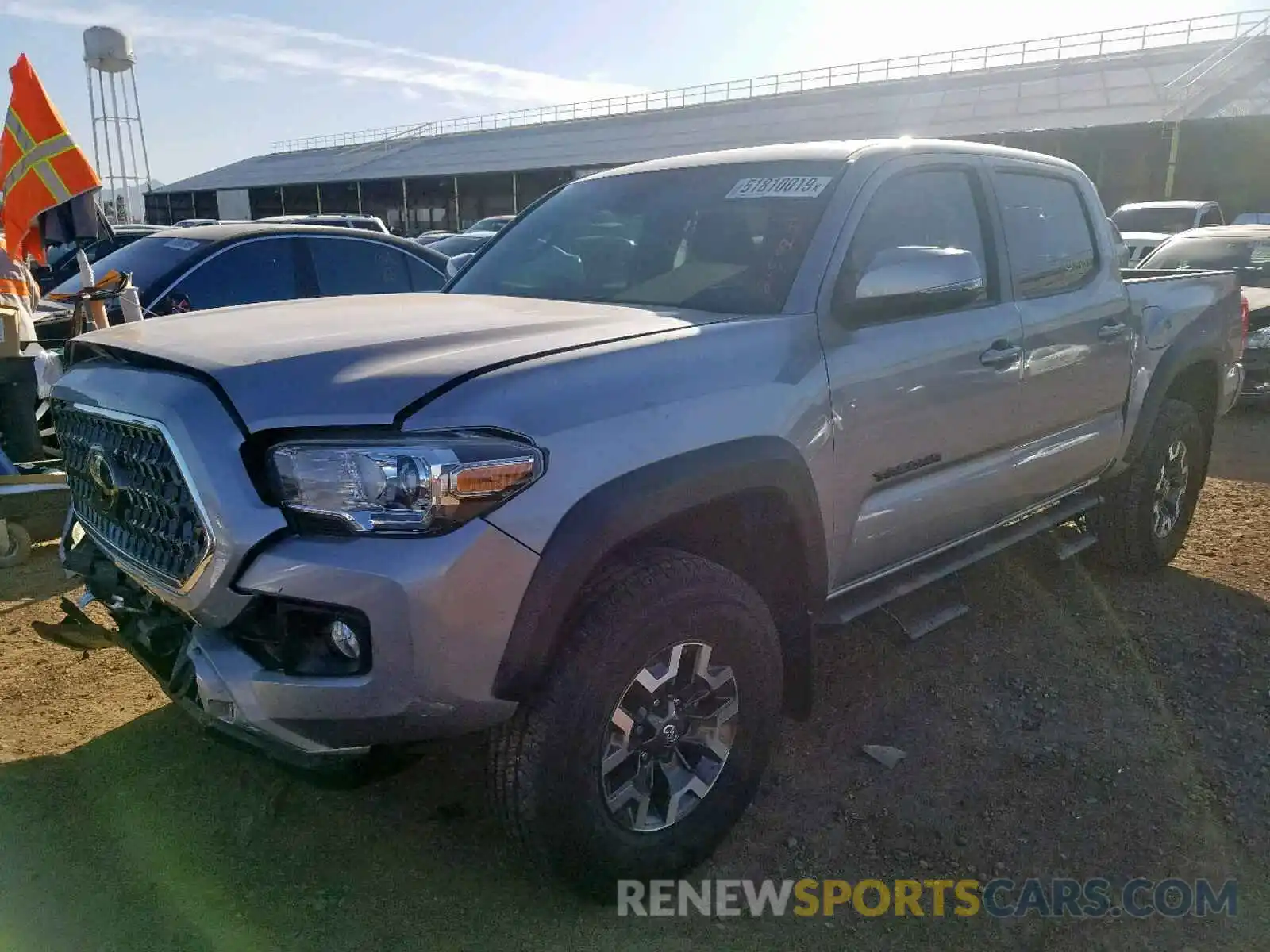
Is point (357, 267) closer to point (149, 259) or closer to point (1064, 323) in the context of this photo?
point (149, 259)

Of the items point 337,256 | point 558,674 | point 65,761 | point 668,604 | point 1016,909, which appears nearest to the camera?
point 558,674

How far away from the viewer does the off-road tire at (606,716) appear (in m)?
2.35

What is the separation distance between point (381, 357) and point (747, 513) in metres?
1.08

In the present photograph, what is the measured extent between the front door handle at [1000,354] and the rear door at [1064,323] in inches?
3.9

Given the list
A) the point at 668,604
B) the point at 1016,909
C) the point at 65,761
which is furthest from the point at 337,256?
the point at 1016,909

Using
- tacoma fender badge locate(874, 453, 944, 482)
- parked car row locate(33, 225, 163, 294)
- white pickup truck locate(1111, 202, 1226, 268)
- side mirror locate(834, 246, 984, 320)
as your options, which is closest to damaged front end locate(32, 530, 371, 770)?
tacoma fender badge locate(874, 453, 944, 482)

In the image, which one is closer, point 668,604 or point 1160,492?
point 668,604

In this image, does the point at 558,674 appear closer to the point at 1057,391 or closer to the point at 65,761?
the point at 65,761

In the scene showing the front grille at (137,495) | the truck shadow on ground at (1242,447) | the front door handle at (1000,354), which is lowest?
the truck shadow on ground at (1242,447)

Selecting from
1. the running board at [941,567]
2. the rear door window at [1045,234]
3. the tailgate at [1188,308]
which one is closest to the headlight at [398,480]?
the running board at [941,567]

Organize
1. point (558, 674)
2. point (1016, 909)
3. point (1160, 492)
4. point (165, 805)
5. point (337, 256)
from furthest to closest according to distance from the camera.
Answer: point (337, 256)
point (1160, 492)
point (165, 805)
point (1016, 909)
point (558, 674)

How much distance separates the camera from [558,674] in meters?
2.34

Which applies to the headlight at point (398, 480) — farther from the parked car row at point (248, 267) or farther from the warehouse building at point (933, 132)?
the warehouse building at point (933, 132)
